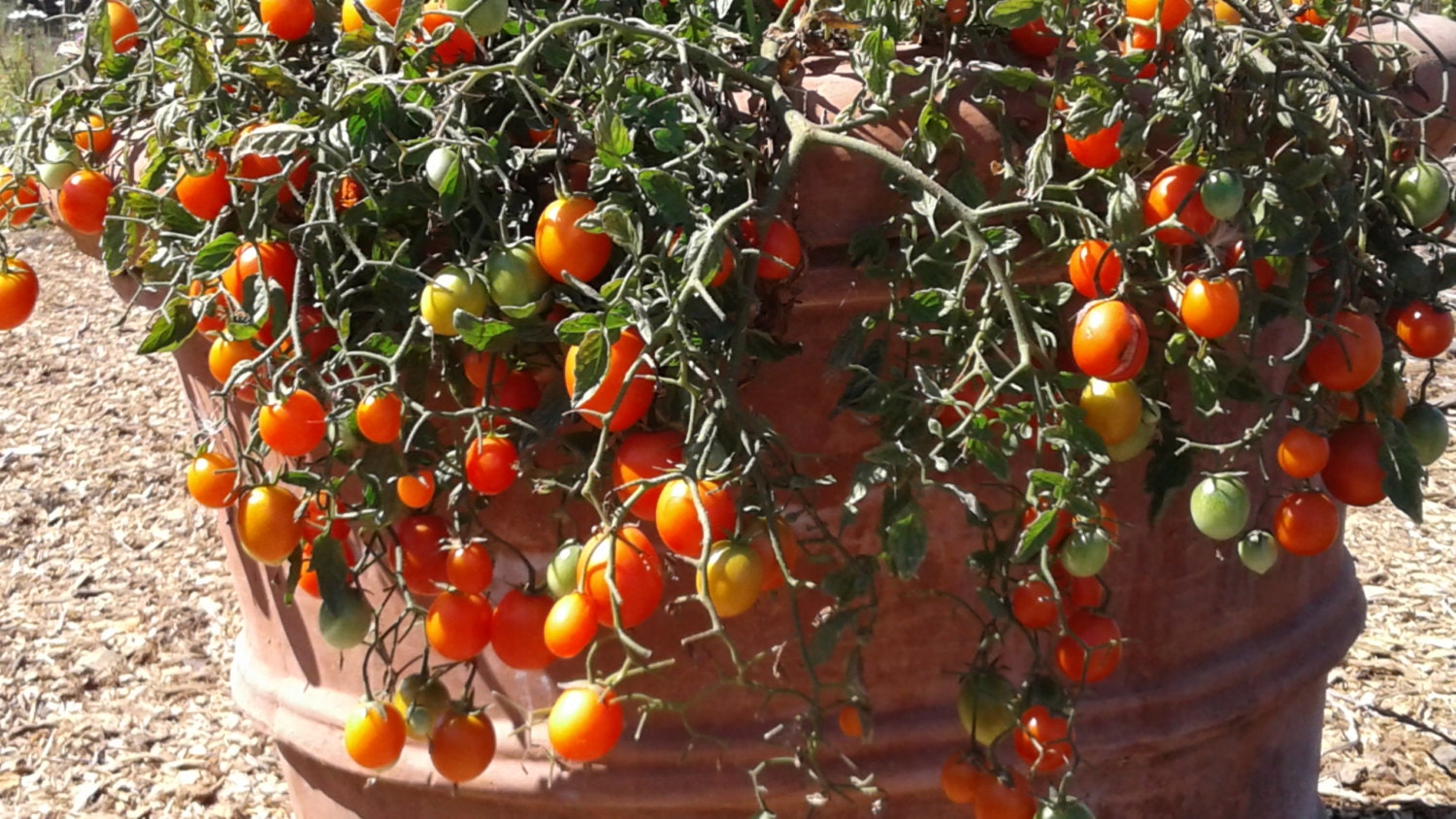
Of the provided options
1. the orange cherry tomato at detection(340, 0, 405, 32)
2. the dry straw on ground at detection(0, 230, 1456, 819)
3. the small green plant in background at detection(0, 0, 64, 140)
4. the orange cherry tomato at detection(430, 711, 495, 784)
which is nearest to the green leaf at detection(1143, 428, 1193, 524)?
the orange cherry tomato at detection(430, 711, 495, 784)

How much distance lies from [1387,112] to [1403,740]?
1.12 meters

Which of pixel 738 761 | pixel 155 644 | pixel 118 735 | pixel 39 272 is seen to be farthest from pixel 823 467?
pixel 39 272

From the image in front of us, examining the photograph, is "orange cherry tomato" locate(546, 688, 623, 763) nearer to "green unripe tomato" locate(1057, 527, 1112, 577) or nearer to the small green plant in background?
"green unripe tomato" locate(1057, 527, 1112, 577)

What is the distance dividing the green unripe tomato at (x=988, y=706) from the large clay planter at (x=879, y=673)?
0.41 ft

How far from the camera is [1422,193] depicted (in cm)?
91

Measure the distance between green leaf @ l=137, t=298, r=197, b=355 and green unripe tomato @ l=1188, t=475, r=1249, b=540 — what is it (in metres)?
0.69

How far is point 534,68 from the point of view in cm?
96

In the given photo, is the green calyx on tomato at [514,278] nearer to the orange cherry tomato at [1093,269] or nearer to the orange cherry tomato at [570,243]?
the orange cherry tomato at [570,243]

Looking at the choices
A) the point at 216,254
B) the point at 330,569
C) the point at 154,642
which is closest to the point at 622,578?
the point at 330,569

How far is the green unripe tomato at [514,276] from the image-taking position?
2.71 feet

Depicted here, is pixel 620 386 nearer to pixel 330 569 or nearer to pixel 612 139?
pixel 612 139

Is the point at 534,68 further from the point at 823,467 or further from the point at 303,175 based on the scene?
the point at 823,467

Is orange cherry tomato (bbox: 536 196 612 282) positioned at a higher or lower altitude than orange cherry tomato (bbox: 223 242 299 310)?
higher

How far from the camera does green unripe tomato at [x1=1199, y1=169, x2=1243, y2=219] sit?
80cm
